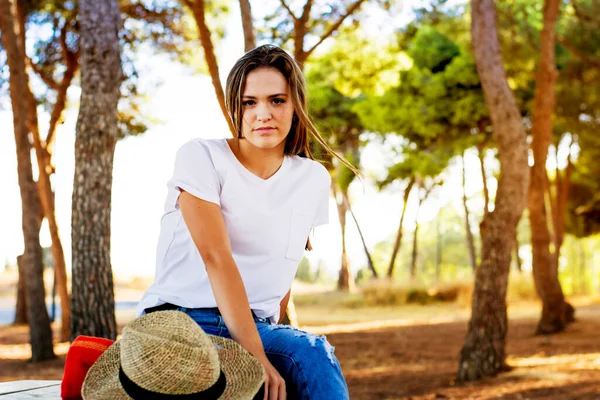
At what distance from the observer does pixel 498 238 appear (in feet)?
24.0

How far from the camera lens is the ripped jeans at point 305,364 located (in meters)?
1.90

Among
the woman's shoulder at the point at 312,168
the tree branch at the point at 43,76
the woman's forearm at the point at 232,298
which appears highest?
the tree branch at the point at 43,76

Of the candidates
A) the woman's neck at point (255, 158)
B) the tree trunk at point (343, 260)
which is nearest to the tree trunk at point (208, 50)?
the woman's neck at point (255, 158)

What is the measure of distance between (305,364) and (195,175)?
23.7 inches

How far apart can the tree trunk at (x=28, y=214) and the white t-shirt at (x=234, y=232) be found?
7799 millimetres

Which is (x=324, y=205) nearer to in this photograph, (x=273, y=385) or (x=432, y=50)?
(x=273, y=385)

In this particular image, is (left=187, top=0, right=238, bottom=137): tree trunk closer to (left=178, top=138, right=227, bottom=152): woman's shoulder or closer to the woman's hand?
(left=178, top=138, right=227, bottom=152): woman's shoulder

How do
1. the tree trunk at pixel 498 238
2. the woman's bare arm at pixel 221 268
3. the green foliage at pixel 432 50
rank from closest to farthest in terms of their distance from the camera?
the woman's bare arm at pixel 221 268
the tree trunk at pixel 498 238
the green foliage at pixel 432 50

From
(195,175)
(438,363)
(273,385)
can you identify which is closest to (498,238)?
(438,363)

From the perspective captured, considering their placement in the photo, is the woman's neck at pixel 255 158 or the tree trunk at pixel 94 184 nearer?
the woman's neck at pixel 255 158

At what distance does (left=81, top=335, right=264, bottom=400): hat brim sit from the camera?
180 cm

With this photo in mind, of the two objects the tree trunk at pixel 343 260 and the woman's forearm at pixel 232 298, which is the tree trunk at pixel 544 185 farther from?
the tree trunk at pixel 343 260

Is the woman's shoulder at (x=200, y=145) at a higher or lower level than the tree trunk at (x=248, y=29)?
lower

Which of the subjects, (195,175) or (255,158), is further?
(255,158)
